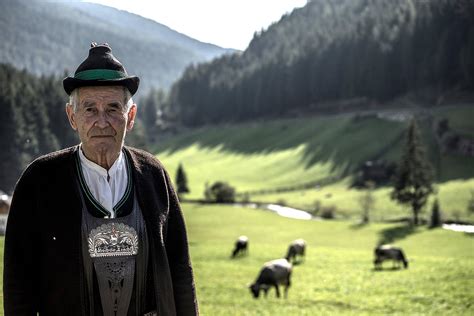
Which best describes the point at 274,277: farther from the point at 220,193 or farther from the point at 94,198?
the point at 220,193

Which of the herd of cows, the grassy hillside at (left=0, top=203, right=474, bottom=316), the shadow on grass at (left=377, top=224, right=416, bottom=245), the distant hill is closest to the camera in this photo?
the grassy hillside at (left=0, top=203, right=474, bottom=316)

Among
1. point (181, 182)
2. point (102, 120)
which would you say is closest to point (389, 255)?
point (102, 120)

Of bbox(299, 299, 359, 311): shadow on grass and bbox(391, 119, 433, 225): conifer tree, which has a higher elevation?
bbox(391, 119, 433, 225): conifer tree

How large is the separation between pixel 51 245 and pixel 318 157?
411 ft


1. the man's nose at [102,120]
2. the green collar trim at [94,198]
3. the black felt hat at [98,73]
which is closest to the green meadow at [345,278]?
the green collar trim at [94,198]

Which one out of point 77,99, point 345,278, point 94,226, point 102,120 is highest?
point 77,99

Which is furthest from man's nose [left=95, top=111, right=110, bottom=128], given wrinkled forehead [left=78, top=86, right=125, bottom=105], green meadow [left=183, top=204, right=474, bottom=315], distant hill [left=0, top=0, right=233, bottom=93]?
green meadow [left=183, top=204, right=474, bottom=315]

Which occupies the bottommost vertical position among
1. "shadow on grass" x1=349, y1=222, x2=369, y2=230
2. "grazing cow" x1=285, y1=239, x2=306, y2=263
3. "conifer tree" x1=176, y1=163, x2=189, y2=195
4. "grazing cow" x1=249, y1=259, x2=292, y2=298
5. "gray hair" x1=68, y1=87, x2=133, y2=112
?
"shadow on grass" x1=349, y1=222, x2=369, y2=230

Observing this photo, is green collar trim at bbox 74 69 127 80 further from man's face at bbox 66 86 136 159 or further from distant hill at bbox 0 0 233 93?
distant hill at bbox 0 0 233 93

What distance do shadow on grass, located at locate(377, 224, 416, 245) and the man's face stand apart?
57.3 m

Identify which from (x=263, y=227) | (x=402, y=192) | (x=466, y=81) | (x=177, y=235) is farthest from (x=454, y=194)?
(x=177, y=235)

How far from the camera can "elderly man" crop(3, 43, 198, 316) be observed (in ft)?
17.7

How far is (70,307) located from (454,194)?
8716 cm

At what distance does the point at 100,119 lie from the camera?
18.6 ft
